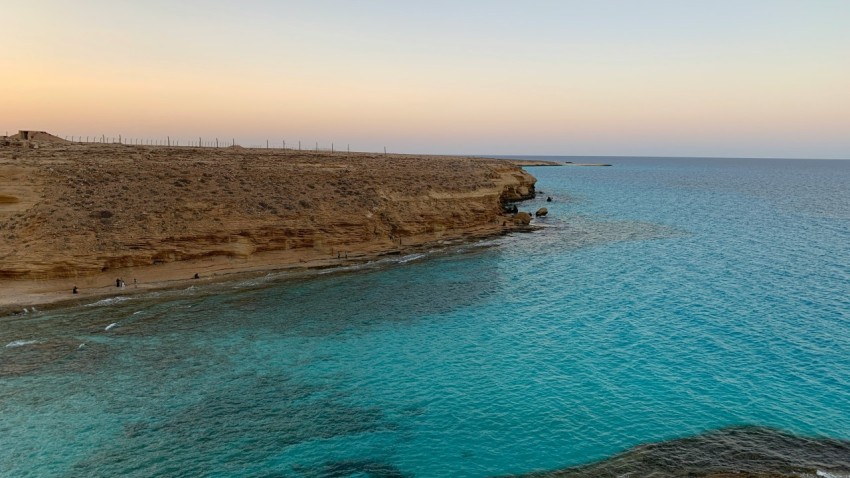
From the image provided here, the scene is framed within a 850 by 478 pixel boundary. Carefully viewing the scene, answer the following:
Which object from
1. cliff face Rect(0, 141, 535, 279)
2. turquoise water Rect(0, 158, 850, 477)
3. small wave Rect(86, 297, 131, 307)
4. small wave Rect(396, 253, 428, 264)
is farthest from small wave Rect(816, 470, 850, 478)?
cliff face Rect(0, 141, 535, 279)

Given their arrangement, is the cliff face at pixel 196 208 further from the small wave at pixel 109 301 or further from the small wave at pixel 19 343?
the small wave at pixel 19 343

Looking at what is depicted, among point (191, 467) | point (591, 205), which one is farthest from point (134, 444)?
point (591, 205)

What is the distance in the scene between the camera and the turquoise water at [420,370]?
17578 mm

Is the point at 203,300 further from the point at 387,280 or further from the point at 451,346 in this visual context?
the point at 451,346

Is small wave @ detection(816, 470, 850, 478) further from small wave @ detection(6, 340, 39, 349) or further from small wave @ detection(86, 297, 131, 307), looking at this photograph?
small wave @ detection(86, 297, 131, 307)

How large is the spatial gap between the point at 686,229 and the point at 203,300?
193 feet

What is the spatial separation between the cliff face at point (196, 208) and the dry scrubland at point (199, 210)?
101 millimetres

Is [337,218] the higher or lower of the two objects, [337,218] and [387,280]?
the higher

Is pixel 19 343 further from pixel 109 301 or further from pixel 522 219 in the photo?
pixel 522 219

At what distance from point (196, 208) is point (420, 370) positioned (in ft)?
100.0

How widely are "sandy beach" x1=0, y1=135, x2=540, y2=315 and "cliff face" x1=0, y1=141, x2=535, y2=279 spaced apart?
0.34 feet

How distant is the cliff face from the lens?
3834cm

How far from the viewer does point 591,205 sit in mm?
96438

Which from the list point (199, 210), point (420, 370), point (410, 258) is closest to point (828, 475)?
point (420, 370)
